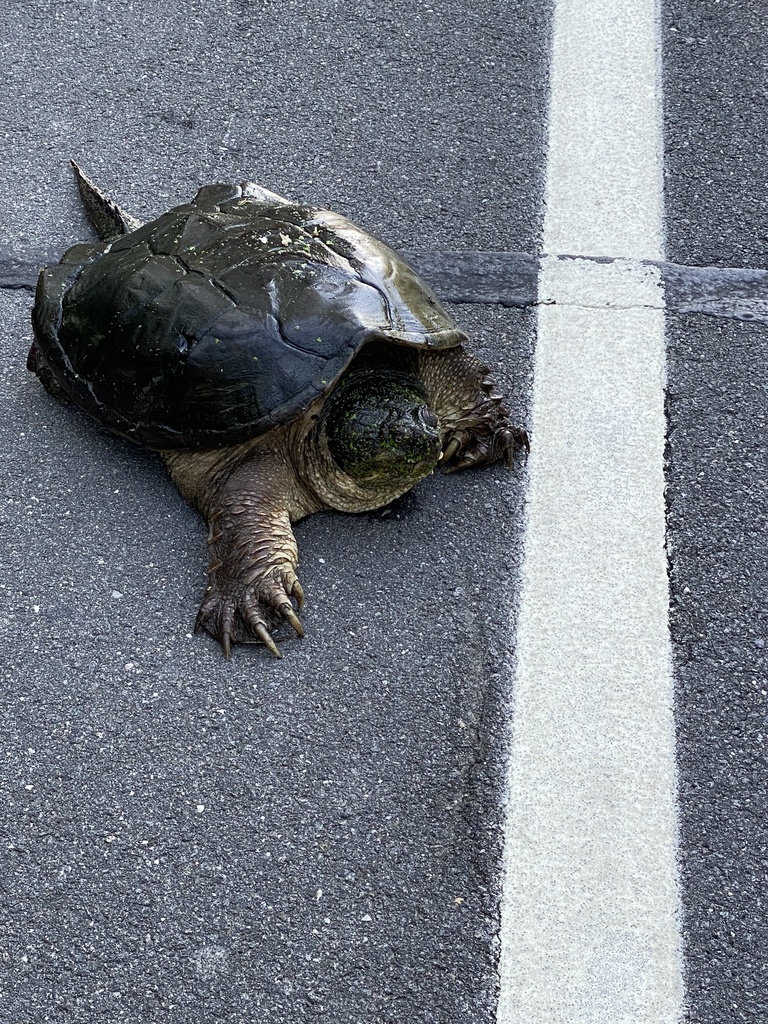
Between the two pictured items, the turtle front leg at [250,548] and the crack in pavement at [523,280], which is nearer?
the turtle front leg at [250,548]

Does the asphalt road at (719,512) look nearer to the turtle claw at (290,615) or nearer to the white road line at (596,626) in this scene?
the white road line at (596,626)

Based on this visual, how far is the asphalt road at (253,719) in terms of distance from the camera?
1835 mm

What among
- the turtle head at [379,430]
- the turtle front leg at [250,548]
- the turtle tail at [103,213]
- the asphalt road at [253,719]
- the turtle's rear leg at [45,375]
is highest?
the turtle tail at [103,213]

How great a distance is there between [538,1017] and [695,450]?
145 centimetres

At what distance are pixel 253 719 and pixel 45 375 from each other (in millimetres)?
1174

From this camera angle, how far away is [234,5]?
411cm

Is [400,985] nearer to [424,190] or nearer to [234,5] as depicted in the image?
[424,190]

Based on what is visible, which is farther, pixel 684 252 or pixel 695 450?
pixel 684 252

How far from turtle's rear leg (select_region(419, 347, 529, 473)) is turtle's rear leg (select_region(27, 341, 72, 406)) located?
0.97 metres

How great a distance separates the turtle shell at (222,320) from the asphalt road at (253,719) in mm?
266

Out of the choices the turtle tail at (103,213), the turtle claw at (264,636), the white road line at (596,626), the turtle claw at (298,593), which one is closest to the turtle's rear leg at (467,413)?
the white road line at (596,626)

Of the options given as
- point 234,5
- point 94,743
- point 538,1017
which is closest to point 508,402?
point 94,743

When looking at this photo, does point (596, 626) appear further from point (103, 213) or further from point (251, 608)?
point (103, 213)

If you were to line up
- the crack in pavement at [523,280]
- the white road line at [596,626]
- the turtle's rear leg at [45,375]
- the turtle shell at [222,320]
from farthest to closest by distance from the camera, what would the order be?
the crack in pavement at [523,280] → the turtle's rear leg at [45,375] → the turtle shell at [222,320] → the white road line at [596,626]
